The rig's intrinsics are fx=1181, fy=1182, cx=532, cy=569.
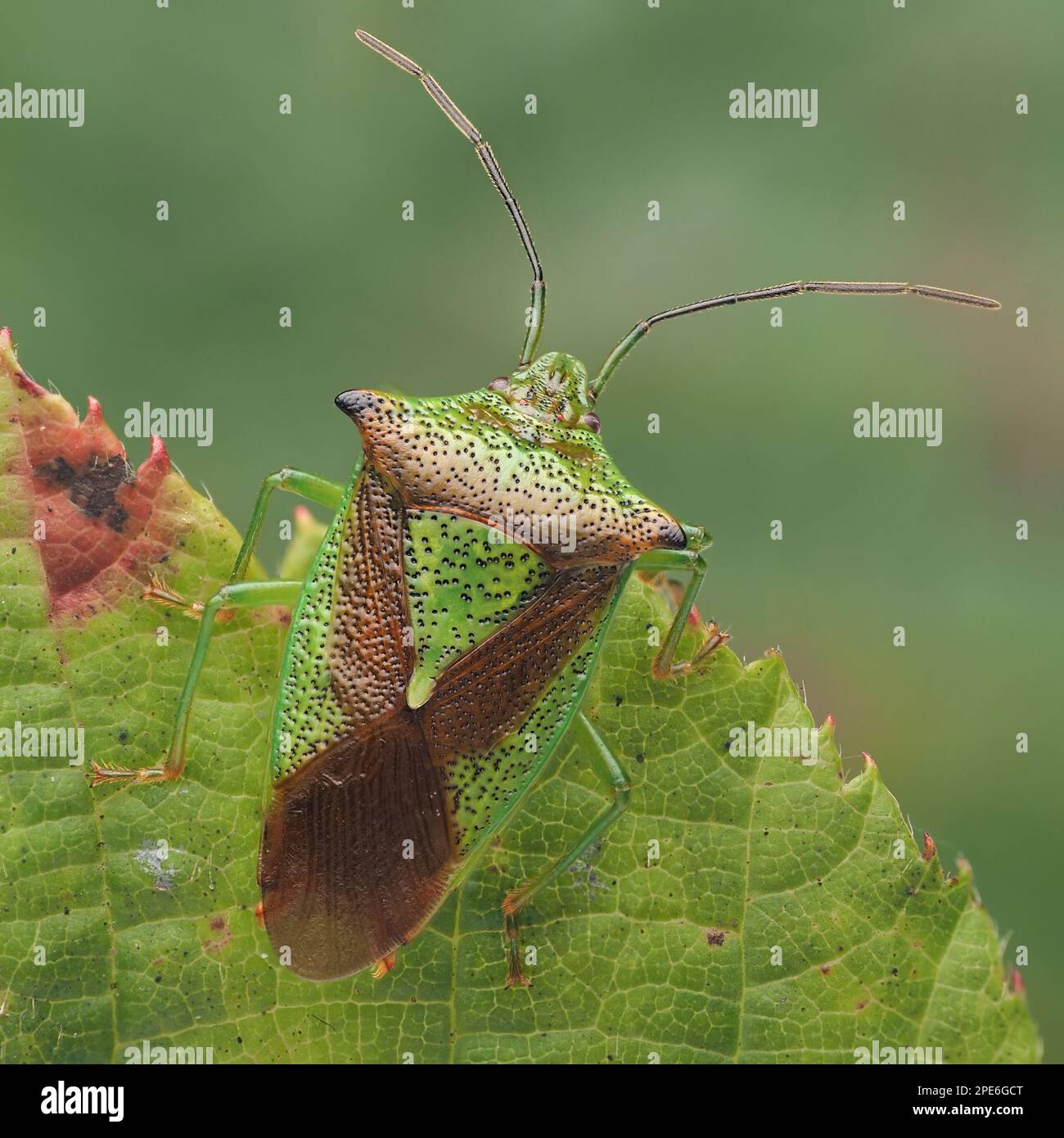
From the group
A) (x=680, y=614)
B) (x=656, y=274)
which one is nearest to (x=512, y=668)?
(x=680, y=614)

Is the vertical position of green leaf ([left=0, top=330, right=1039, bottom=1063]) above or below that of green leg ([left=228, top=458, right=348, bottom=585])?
below

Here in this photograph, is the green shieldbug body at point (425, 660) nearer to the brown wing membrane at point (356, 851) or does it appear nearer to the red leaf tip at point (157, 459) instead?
the brown wing membrane at point (356, 851)

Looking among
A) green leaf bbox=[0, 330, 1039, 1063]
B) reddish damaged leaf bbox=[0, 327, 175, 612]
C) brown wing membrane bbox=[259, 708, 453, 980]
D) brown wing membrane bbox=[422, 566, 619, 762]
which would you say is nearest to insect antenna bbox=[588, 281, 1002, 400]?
brown wing membrane bbox=[422, 566, 619, 762]

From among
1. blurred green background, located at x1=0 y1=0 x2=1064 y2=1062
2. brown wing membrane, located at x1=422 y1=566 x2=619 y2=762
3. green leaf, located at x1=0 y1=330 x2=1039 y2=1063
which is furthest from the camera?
blurred green background, located at x1=0 y1=0 x2=1064 y2=1062

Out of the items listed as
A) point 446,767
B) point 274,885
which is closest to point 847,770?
point 446,767

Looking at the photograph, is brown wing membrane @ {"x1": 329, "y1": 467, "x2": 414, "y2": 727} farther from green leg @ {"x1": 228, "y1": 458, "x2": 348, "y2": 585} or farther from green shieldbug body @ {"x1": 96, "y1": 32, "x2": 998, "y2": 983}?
green leg @ {"x1": 228, "y1": 458, "x2": 348, "y2": 585}

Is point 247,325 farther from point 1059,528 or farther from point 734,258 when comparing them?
point 1059,528
